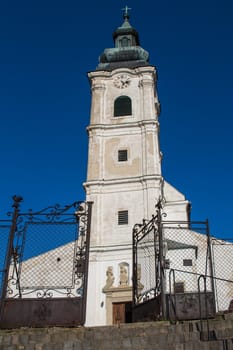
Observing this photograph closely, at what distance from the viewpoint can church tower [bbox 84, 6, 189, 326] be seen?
24.1 meters

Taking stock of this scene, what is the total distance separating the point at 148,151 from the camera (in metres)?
28.5

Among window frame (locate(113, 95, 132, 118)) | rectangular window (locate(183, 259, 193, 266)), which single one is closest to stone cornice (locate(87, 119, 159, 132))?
window frame (locate(113, 95, 132, 118))

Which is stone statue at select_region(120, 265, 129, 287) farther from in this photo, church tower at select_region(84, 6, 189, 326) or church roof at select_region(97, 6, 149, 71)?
church roof at select_region(97, 6, 149, 71)

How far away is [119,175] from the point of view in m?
28.2

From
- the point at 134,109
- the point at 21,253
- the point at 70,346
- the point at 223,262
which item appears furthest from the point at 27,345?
the point at 134,109

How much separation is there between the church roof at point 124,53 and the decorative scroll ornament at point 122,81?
0.95 metres

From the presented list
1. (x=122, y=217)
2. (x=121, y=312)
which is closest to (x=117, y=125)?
(x=122, y=217)

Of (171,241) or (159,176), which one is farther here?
(159,176)

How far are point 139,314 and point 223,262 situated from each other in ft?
40.7

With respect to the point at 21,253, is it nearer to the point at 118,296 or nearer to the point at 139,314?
the point at 139,314

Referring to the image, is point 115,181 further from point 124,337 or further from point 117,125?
point 124,337

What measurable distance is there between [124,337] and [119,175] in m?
19.3

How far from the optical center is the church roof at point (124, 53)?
3400 cm

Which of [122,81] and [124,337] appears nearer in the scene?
[124,337]
